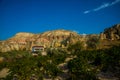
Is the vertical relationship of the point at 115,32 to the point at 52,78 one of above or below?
above

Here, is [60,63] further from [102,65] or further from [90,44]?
[90,44]

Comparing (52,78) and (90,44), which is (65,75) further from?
(90,44)

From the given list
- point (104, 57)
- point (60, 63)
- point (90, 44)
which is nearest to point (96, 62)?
point (104, 57)

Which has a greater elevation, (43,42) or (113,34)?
(43,42)

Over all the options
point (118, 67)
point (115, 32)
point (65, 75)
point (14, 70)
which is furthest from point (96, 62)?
point (115, 32)

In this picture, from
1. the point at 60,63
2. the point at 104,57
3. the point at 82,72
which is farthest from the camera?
the point at 60,63

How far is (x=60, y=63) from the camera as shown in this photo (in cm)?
3138

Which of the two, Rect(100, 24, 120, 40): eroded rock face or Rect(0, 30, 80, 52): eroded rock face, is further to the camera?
Rect(0, 30, 80, 52): eroded rock face

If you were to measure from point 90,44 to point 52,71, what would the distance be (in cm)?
5099

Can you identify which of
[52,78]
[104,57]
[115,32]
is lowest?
[52,78]

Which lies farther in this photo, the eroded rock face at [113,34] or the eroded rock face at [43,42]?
the eroded rock face at [43,42]

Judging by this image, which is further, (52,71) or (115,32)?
(115,32)

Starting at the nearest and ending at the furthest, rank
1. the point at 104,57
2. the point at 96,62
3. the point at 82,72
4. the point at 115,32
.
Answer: the point at 82,72 → the point at 104,57 → the point at 96,62 → the point at 115,32

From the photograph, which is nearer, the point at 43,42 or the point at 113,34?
the point at 113,34
